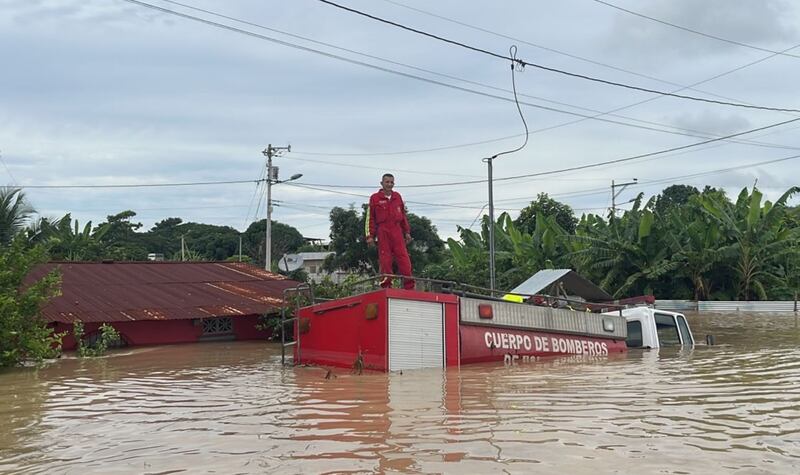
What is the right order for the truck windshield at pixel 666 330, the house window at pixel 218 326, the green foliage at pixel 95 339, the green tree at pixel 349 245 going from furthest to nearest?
the green tree at pixel 349 245 → the house window at pixel 218 326 → the green foliage at pixel 95 339 → the truck windshield at pixel 666 330

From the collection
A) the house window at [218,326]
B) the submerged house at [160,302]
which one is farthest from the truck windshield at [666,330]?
the house window at [218,326]

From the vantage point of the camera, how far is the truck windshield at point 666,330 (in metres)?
13.8

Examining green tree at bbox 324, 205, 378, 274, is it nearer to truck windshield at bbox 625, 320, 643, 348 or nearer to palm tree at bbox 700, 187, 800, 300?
palm tree at bbox 700, 187, 800, 300

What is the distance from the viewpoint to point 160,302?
59.2ft

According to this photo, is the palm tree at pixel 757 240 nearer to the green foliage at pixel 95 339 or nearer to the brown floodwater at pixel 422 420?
the brown floodwater at pixel 422 420

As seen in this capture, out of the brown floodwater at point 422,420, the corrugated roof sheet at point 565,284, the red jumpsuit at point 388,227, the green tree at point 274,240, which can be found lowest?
the brown floodwater at point 422,420

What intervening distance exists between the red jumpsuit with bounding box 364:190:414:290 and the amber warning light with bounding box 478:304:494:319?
4.19ft

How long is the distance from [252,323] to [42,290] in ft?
22.4

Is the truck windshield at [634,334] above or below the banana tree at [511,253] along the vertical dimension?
below

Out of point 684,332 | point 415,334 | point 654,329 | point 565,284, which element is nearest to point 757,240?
point 684,332

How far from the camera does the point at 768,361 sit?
11.8 metres

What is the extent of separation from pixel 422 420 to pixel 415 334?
3365 millimetres

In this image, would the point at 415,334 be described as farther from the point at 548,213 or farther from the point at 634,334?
the point at 548,213

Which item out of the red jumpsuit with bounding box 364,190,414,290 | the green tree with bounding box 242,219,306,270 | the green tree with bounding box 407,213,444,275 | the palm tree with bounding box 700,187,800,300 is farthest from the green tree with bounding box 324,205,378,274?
the red jumpsuit with bounding box 364,190,414,290
